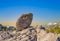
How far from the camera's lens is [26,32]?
51.3ft

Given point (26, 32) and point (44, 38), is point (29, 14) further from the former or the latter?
point (44, 38)

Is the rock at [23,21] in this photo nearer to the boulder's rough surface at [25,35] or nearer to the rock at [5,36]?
the boulder's rough surface at [25,35]

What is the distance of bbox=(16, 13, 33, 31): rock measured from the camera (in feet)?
54.9

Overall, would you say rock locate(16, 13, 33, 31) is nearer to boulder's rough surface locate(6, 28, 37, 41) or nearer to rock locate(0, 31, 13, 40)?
boulder's rough surface locate(6, 28, 37, 41)

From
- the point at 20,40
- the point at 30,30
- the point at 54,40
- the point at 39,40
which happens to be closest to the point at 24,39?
the point at 20,40

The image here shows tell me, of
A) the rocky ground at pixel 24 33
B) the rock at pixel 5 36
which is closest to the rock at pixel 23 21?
the rocky ground at pixel 24 33

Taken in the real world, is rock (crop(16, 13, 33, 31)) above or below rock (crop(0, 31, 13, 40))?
above

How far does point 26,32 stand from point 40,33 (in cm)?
582

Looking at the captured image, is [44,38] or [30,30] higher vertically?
[30,30]

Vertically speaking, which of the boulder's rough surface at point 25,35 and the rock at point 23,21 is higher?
the rock at point 23,21

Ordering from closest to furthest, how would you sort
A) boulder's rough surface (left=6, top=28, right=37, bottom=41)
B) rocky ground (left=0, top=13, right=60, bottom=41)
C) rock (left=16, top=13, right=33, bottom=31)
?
boulder's rough surface (left=6, top=28, right=37, bottom=41), rocky ground (left=0, top=13, right=60, bottom=41), rock (left=16, top=13, right=33, bottom=31)

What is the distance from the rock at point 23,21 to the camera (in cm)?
1672

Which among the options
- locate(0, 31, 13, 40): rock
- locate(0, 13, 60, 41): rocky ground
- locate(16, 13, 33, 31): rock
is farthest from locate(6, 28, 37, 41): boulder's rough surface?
locate(16, 13, 33, 31): rock

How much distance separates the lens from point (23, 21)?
16812mm
